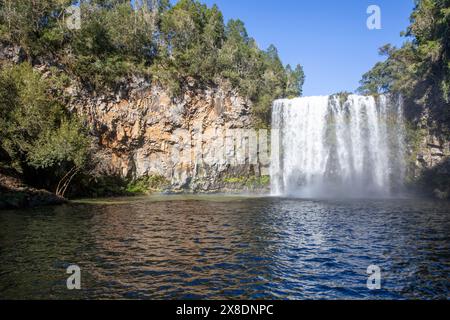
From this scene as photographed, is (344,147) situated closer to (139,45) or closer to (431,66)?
(431,66)

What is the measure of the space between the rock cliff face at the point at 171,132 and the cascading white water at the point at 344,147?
23.2 feet

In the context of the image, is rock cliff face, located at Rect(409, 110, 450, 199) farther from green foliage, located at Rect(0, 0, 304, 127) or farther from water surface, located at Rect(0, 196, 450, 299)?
green foliage, located at Rect(0, 0, 304, 127)

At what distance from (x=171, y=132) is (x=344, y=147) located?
27724mm

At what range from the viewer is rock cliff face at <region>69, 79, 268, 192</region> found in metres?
49.0

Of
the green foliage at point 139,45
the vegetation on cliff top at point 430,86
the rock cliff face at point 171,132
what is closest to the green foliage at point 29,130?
the rock cliff face at point 171,132

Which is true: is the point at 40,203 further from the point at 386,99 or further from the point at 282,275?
the point at 386,99

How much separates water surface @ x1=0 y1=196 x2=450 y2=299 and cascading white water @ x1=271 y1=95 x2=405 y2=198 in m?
27.0

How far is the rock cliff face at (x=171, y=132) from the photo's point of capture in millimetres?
49031

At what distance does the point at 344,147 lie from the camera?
51.7 m

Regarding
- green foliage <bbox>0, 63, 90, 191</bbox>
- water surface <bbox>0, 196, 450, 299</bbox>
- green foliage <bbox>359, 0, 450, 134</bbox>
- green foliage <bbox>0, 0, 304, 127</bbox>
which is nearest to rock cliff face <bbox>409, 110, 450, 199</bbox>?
green foliage <bbox>359, 0, 450, 134</bbox>

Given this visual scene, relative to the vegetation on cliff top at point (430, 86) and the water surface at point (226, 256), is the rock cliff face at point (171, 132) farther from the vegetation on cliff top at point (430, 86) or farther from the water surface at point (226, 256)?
the water surface at point (226, 256)

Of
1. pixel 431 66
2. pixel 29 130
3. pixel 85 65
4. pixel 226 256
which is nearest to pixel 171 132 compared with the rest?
pixel 85 65

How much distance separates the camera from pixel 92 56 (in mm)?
48688

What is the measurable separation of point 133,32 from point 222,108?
19.0 meters
